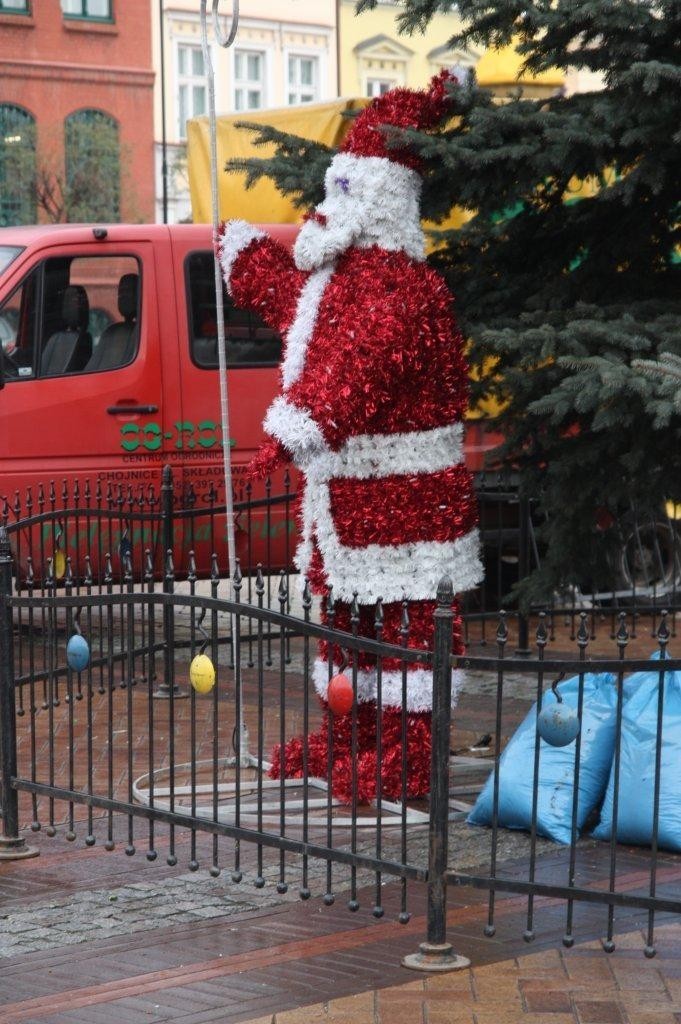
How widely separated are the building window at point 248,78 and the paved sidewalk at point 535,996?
114 feet

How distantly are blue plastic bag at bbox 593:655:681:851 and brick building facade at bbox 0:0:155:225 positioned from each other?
2632 centimetres

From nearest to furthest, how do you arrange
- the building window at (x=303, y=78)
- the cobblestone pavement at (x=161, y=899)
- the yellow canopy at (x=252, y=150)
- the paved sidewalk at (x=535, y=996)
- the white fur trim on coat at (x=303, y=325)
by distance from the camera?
the paved sidewalk at (x=535, y=996)
the cobblestone pavement at (x=161, y=899)
the white fur trim on coat at (x=303, y=325)
the yellow canopy at (x=252, y=150)
the building window at (x=303, y=78)

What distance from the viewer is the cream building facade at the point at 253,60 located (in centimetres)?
3612

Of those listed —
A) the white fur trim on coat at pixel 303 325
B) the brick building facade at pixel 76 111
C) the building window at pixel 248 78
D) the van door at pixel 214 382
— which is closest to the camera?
the white fur trim on coat at pixel 303 325

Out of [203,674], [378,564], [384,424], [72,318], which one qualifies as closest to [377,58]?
[72,318]

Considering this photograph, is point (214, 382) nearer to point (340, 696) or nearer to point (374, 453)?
point (374, 453)

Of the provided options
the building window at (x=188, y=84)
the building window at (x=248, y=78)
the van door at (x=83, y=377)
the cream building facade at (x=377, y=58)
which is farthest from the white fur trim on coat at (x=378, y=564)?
the cream building facade at (x=377, y=58)

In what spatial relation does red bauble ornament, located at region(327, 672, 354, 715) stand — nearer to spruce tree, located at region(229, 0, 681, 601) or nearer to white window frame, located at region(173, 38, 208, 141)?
spruce tree, located at region(229, 0, 681, 601)

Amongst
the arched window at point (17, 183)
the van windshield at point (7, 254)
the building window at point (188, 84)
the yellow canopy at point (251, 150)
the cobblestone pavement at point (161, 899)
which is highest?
the building window at point (188, 84)

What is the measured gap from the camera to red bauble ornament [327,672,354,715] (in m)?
4.96

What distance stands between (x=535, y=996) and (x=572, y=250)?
3.56m

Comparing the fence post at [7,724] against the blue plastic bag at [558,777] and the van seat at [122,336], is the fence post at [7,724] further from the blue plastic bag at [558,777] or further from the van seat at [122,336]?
the van seat at [122,336]

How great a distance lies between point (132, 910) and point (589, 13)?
3543 millimetres

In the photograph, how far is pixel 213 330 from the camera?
9812mm
